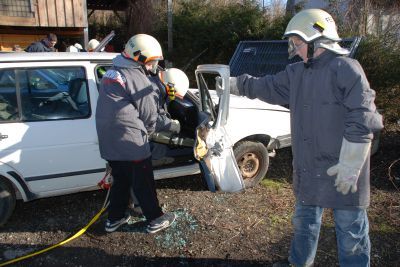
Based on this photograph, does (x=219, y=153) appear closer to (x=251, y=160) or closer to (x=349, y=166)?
(x=349, y=166)

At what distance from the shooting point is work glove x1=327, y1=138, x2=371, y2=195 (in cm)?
220

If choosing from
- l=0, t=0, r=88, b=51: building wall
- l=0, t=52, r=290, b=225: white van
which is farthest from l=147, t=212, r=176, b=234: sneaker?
l=0, t=0, r=88, b=51: building wall

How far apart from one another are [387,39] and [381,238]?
446 cm

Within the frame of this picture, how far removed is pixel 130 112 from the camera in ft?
10.0

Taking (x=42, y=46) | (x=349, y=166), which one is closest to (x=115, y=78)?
(x=349, y=166)

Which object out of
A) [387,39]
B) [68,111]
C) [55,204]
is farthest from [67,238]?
[387,39]

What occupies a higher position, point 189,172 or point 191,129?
point 191,129

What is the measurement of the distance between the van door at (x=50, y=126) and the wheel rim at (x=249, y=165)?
5.26 ft

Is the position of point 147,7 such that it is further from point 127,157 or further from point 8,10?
point 127,157

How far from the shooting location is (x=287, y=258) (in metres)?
3.08

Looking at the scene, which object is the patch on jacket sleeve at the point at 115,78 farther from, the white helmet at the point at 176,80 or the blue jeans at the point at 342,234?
the blue jeans at the point at 342,234

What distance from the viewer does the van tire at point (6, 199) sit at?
3.41m

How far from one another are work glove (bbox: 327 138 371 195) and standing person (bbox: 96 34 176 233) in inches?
60.8

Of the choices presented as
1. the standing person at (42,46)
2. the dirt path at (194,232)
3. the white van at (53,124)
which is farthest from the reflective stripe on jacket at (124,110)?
the standing person at (42,46)
